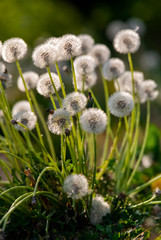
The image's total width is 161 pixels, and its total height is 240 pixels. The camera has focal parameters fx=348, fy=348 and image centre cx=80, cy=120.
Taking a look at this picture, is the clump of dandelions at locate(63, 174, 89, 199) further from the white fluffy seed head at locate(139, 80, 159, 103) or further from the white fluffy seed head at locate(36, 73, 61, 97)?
the white fluffy seed head at locate(139, 80, 159, 103)

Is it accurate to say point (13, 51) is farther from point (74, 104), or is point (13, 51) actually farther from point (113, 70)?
point (113, 70)

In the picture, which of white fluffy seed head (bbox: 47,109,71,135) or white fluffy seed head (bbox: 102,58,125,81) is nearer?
white fluffy seed head (bbox: 47,109,71,135)

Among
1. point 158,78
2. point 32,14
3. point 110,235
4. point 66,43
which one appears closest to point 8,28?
point 32,14

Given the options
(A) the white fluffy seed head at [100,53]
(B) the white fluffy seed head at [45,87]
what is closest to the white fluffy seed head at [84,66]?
(B) the white fluffy seed head at [45,87]

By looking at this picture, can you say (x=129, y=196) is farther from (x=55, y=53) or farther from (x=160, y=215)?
(x=55, y=53)

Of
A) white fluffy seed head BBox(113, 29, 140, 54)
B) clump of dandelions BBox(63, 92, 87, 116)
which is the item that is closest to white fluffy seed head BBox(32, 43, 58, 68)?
clump of dandelions BBox(63, 92, 87, 116)

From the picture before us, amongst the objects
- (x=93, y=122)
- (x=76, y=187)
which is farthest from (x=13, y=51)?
(x=76, y=187)
